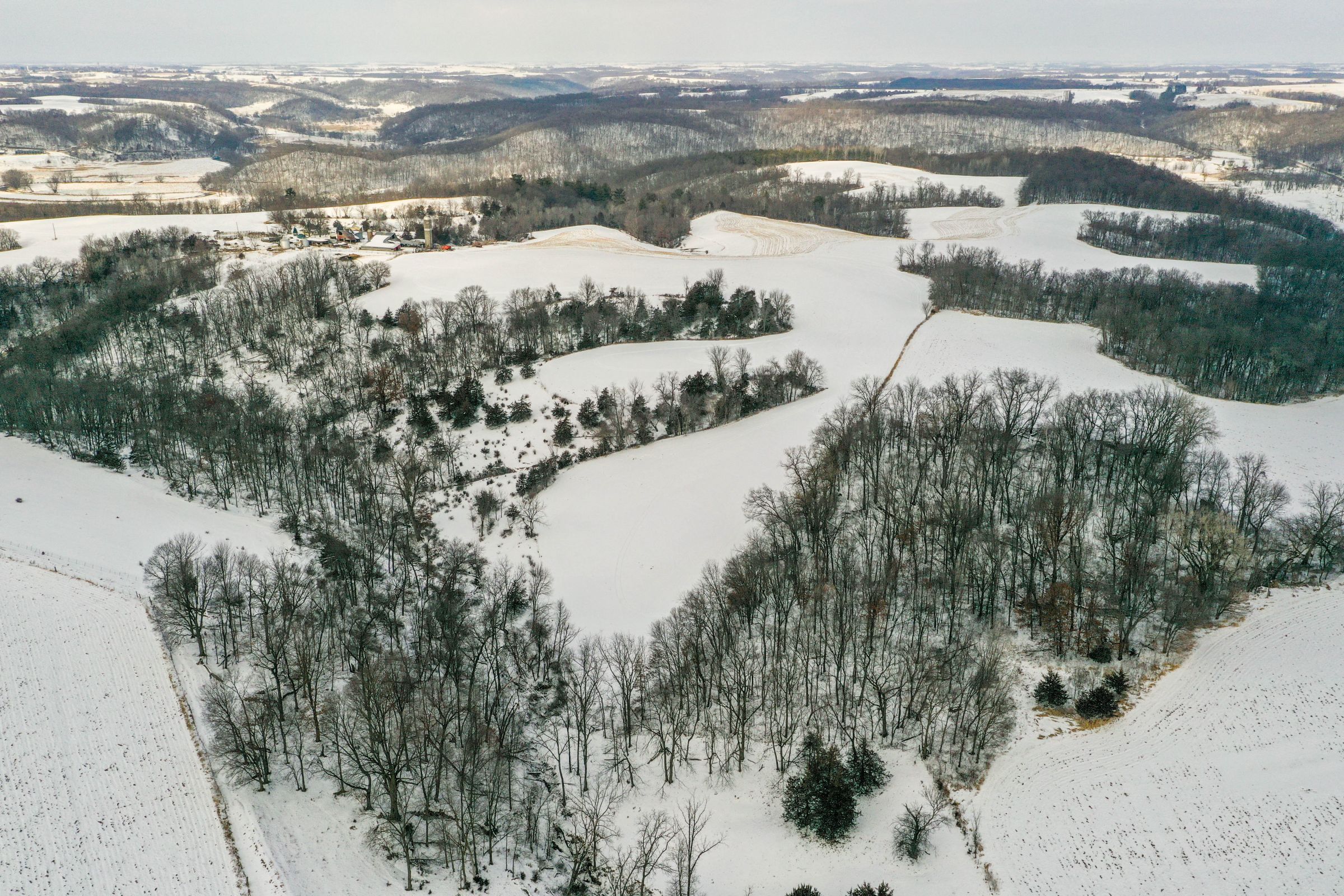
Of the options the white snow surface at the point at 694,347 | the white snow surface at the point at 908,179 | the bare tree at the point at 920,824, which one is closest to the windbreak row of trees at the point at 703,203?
the white snow surface at the point at 908,179

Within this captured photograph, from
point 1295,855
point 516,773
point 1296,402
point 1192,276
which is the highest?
point 1192,276

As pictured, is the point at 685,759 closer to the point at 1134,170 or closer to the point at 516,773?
the point at 516,773

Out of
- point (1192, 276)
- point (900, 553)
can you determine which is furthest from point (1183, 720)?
point (1192, 276)

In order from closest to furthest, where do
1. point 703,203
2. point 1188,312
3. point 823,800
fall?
point 823,800 → point 1188,312 → point 703,203

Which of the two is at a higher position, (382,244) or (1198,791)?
(382,244)

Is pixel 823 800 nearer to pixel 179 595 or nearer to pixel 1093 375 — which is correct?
pixel 179 595

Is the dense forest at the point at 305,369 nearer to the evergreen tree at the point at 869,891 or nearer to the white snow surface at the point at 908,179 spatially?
the evergreen tree at the point at 869,891

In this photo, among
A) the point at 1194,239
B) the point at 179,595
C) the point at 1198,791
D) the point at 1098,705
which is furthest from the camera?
the point at 1194,239

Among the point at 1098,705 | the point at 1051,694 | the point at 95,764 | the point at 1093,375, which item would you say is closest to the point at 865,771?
the point at 1051,694
